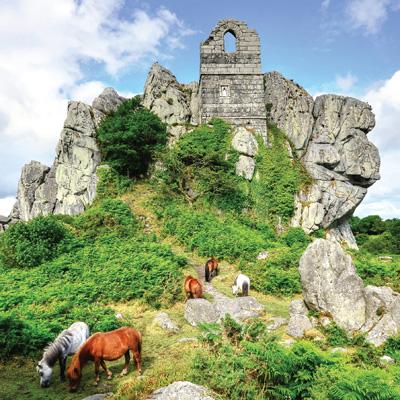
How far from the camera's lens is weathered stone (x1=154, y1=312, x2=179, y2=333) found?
494 inches

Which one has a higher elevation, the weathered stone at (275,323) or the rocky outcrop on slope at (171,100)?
the rocky outcrop on slope at (171,100)

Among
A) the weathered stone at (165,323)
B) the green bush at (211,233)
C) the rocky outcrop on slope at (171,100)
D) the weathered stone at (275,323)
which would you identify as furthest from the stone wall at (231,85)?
the weathered stone at (165,323)

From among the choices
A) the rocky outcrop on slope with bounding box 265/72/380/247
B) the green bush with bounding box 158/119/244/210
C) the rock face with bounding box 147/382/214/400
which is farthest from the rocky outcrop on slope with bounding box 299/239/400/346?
the rocky outcrop on slope with bounding box 265/72/380/247

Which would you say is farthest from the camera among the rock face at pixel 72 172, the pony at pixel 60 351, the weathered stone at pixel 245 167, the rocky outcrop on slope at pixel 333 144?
the rocky outcrop on slope at pixel 333 144

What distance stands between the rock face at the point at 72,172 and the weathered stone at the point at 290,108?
16.2 meters

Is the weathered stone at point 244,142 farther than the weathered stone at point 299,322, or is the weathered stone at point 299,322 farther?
the weathered stone at point 244,142

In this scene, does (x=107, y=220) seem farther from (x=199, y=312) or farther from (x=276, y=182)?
(x=276, y=182)

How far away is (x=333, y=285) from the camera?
41.1 ft

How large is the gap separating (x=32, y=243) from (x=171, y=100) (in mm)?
19880

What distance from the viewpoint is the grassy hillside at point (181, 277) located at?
7109 mm

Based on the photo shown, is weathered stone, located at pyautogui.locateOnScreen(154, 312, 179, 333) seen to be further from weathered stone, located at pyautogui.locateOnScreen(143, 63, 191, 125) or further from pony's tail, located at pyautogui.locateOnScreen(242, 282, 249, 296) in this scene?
weathered stone, located at pyautogui.locateOnScreen(143, 63, 191, 125)

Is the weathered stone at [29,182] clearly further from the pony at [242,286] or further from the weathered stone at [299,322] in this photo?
the weathered stone at [299,322]

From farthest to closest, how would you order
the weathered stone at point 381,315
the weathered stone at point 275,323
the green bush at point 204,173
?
the green bush at point 204,173 → the weathered stone at point 275,323 → the weathered stone at point 381,315

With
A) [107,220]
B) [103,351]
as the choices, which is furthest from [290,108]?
[103,351]
